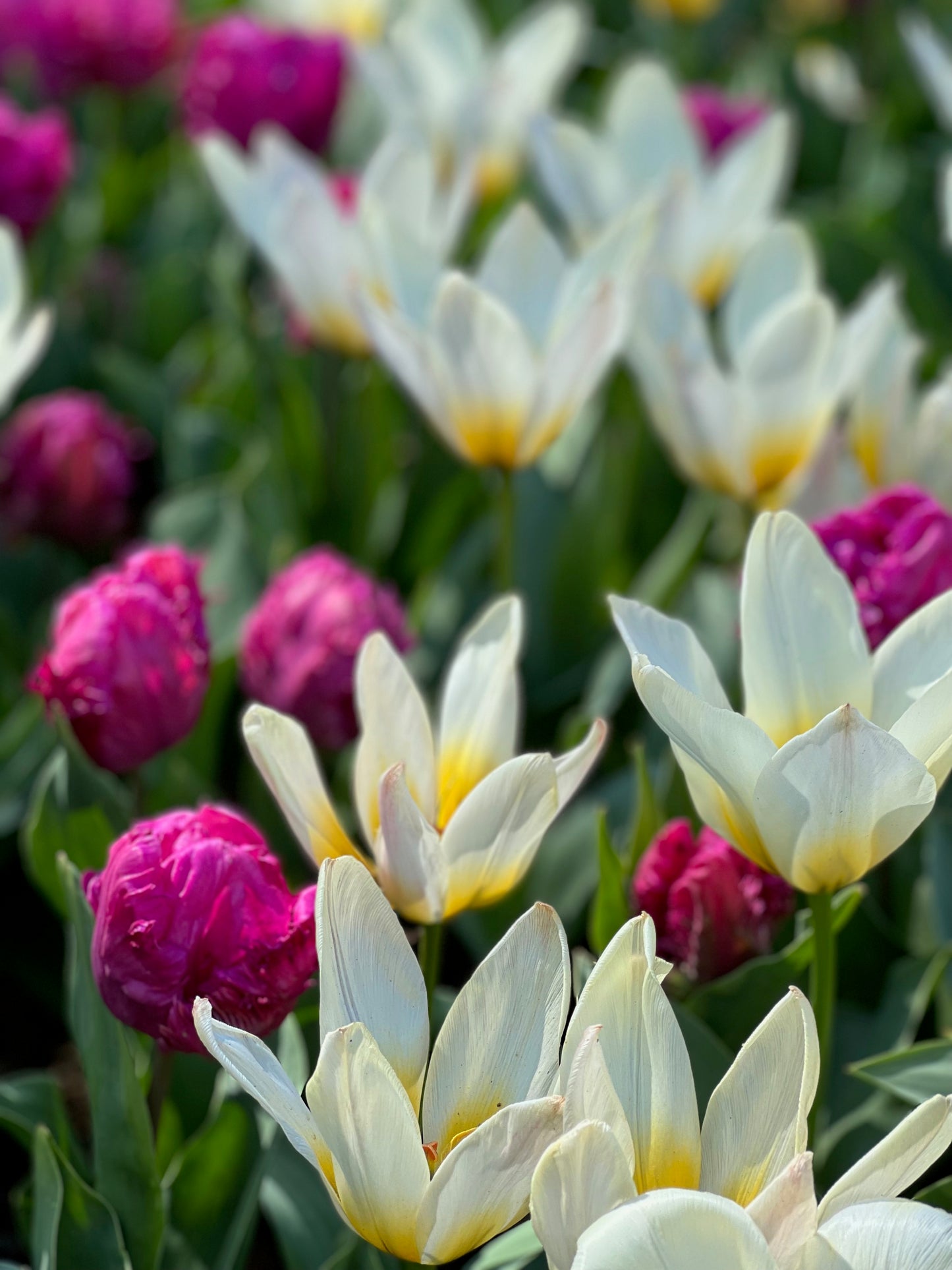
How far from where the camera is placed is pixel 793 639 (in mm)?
665

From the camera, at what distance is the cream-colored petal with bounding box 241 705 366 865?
0.63 m

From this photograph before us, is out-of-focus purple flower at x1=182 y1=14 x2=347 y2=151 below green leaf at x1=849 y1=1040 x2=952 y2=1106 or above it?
above

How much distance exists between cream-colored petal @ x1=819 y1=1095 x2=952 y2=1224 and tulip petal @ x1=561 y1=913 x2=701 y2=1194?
6cm

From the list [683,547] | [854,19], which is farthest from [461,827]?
[854,19]

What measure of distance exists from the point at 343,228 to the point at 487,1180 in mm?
786

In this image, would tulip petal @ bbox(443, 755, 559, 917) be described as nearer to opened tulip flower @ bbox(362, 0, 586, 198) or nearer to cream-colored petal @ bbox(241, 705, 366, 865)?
cream-colored petal @ bbox(241, 705, 366, 865)

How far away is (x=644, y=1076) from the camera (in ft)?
1.69

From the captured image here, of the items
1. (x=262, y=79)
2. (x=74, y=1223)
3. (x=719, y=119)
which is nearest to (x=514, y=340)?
(x=74, y=1223)

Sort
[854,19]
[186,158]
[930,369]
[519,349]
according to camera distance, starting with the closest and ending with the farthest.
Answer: [519,349] → [930,369] → [186,158] → [854,19]

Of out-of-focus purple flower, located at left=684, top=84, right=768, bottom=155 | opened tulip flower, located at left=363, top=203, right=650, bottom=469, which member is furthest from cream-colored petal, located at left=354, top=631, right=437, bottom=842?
out-of-focus purple flower, located at left=684, top=84, right=768, bottom=155

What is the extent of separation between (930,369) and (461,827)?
0.90 metres

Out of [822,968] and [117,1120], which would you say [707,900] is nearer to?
[822,968]

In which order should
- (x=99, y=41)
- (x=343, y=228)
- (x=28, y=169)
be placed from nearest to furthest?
(x=343, y=228), (x=28, y=169), (x=99, y=41)

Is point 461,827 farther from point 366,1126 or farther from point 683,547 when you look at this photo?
point 683,547
